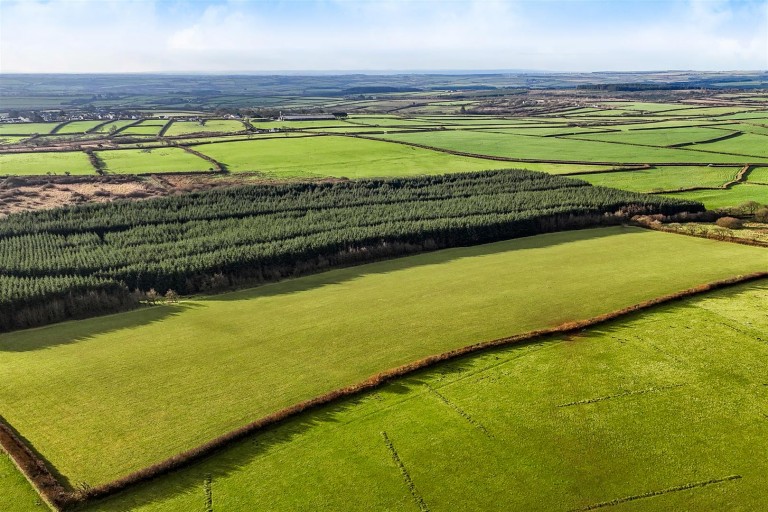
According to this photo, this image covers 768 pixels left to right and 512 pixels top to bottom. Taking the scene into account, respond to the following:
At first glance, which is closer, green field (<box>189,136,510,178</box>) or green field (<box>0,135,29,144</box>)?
green field (<box>189,136,510,178</box>)

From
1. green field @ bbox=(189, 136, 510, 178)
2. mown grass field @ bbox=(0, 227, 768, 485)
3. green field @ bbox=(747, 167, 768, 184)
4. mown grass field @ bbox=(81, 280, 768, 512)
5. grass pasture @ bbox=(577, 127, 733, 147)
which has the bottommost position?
mown grass field @ bbox=(81, 280, 768, 512)

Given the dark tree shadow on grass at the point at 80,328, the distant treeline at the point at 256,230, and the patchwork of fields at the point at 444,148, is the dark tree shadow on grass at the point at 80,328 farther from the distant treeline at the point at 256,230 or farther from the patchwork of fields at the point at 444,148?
the patchwork of fields at the point at 444,148

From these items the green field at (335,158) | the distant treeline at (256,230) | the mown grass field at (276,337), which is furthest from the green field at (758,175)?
the mown grass field at (276,337)

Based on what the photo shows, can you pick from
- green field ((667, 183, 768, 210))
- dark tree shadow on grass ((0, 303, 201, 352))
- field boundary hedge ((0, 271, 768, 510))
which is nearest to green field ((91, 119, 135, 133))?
dark tree shadow on grass ((0, 303, 201, 352))

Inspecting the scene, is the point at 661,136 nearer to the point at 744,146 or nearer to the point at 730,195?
the point at 744,146

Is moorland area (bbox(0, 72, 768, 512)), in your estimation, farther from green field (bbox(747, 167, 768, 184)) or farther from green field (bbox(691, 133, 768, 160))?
green field (bbox(691, 133, 768, 160))

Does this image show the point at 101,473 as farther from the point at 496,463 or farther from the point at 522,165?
the point at 522,165
